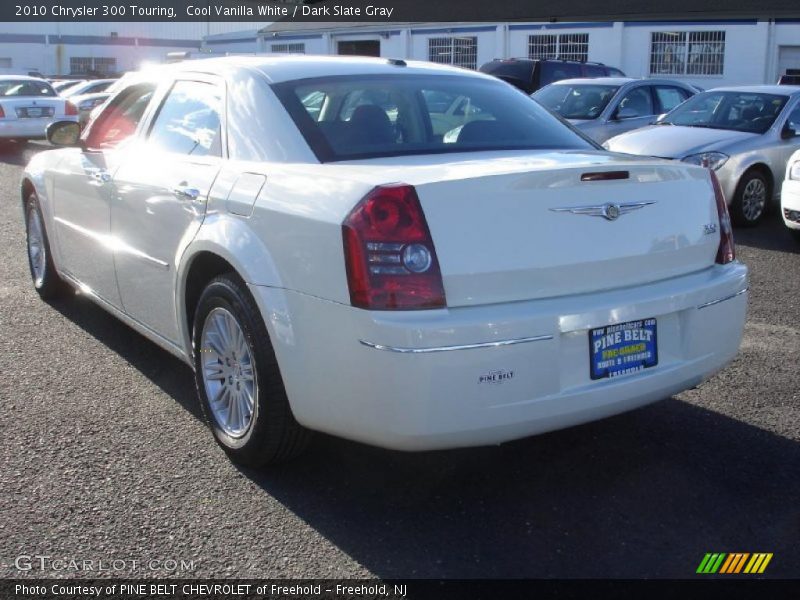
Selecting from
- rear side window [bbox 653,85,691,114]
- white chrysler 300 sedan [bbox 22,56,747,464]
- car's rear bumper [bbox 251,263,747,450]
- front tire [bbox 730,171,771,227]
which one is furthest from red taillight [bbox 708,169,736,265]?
rear side window [bbox 653,85,691,114]

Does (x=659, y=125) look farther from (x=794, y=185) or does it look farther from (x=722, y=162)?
(x=794, y=185)

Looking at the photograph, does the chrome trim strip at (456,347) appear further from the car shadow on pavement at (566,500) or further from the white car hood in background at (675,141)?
the white car hood in background at (675,141)

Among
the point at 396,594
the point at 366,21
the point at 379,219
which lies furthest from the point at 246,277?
the point at 366,21

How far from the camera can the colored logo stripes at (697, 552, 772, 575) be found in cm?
307

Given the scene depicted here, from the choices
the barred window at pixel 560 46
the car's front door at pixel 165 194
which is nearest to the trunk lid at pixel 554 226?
the car's front door at pixel 165 194

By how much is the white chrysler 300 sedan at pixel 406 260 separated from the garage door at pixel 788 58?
81.2ft

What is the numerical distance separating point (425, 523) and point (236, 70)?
218 centimetres

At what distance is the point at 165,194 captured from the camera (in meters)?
4.22

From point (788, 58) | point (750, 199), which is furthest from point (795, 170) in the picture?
point (788, 58)

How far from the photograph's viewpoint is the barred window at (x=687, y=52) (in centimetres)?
2814

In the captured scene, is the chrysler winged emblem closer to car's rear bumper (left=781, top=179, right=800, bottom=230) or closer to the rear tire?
the rear tire

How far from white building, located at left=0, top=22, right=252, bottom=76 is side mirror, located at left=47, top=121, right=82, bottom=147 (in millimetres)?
48999

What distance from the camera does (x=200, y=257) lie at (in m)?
3.95

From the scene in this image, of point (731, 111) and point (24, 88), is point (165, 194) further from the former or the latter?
point (24, 88)
